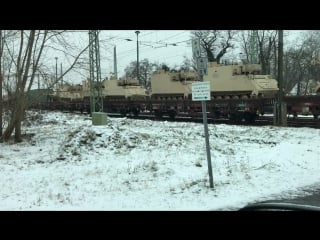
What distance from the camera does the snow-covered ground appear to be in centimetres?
910

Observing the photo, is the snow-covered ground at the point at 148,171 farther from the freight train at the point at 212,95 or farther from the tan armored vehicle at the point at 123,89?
the tan armored vehicle at the point at 123,89

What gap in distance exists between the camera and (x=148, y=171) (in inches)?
472

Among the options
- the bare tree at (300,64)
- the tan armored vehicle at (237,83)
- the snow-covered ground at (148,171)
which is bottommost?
the snow-covered ground at (148,171)

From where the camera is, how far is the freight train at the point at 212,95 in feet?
97.7

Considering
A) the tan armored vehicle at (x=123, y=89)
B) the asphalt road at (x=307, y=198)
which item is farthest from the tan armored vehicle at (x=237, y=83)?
the asphalt road at (x=307, y=198)

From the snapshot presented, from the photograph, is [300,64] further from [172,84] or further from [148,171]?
[148,171]

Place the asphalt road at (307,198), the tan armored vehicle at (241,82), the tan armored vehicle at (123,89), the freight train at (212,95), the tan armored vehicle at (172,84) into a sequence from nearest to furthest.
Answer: the asphalt road at (307,198)
the freight train at (212,95)
the tan armored vehicle at (241,82)
the tan armored vehicle at (172,84)
the tan armored vehicle at (123,89)

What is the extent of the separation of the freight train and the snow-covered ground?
8809 millimetres

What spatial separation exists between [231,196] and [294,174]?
10.2 ft

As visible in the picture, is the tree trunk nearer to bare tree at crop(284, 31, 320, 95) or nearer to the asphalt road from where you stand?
the asphalt road

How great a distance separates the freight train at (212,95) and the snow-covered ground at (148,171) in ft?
28.9

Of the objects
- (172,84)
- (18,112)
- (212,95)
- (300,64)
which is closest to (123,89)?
(172,84)
